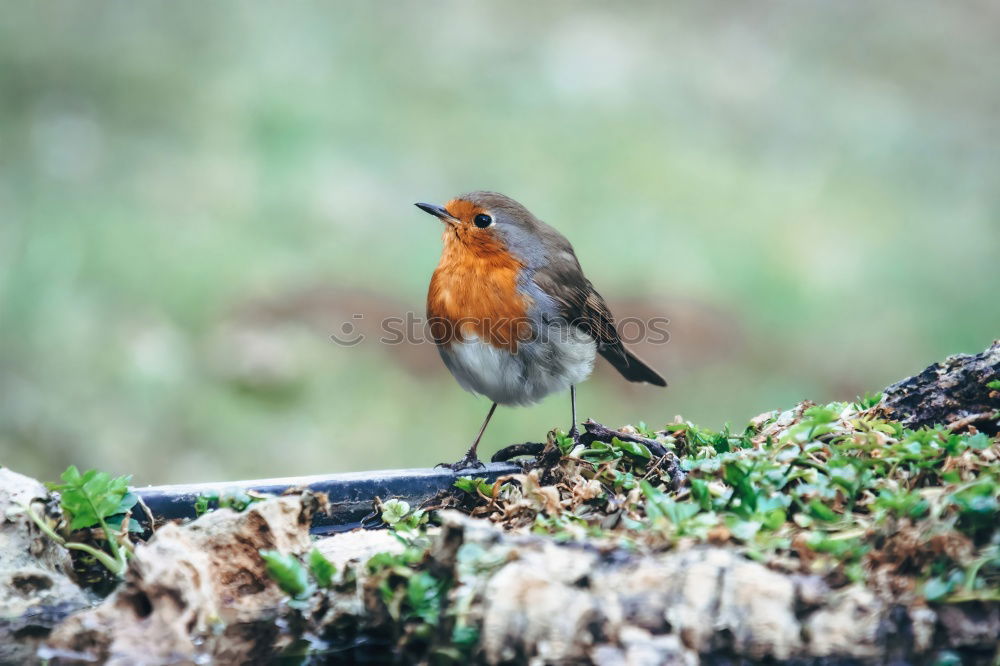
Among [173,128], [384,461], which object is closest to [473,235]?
[384,461]

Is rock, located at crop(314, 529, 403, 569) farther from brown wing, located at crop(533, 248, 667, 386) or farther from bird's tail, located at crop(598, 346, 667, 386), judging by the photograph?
bird's tail, located at crop(598, 346, 667, 386)

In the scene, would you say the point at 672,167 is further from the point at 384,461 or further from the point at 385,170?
the point at 384,461

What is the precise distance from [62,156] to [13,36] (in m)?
1.39

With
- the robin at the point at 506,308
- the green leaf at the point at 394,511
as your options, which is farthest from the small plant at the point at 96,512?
the robin at the point at 506,308

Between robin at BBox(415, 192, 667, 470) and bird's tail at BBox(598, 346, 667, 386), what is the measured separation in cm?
21

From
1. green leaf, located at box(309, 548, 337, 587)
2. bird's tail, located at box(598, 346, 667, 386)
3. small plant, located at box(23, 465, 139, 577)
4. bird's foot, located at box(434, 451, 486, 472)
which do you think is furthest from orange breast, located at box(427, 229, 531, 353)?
green leaf, located at box(309, 548, 337, 587)

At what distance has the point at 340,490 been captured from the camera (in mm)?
2473

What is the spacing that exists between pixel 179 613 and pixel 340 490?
0.79 meters

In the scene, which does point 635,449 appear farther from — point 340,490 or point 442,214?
point 442,214

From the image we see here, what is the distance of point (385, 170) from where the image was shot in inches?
294

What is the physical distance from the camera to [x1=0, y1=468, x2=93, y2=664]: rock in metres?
1.90

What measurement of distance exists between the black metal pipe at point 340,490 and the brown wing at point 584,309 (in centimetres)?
87

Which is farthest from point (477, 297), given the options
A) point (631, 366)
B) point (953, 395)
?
point (953, 395)

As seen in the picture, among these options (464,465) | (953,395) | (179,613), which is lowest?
(179,613)
